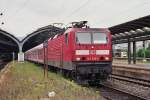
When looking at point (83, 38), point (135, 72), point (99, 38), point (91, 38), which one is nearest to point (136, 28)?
point (135, 72)

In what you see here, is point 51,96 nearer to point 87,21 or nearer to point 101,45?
point 101,45

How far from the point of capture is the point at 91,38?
2192 cm

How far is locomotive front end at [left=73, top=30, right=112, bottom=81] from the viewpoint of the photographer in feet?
69.4

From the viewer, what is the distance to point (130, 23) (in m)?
25.6

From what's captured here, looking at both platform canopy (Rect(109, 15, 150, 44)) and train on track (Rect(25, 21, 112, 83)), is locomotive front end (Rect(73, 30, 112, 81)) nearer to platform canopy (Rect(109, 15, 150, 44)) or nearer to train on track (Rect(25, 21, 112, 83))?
train on track (Rect(25, 21, 112, 83))

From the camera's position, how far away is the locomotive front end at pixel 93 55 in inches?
832

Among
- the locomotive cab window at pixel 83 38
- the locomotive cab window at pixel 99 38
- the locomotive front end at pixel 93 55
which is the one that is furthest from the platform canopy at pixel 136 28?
the locomotive cab window at pixel 83 38

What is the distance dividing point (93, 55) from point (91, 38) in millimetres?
979

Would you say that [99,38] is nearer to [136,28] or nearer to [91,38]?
[91,38]

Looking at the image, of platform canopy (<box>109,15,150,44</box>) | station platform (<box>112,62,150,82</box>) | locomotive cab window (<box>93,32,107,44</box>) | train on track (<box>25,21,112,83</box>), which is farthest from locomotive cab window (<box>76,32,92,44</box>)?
station platform (<box>112,62,150,82</box>)

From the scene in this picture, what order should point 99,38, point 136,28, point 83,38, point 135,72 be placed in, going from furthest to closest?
1. point 135,72
2. point 136,28
3. point 99,38
4. point 83,38

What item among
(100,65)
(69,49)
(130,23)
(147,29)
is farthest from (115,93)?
(147,29)

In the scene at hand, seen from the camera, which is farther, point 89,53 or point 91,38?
point 91,38

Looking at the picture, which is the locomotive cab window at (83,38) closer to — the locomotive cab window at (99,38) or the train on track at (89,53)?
the train on track at (89,53)
